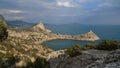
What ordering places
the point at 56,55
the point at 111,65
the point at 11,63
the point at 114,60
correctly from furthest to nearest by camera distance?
the point at 11,63 → the point at 56,55 → the point at 114,60 → the point at 111,65

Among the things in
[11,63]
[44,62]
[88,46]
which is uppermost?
[88,46]

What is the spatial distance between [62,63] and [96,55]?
387cm

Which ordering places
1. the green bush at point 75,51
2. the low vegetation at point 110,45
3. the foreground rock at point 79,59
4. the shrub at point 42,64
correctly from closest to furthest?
the foreground rock at point 79,59 → the low vegetation at point 110,45 → the green bush at point 75,51 → the shrub at point 42,64

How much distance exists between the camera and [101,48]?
21516mm

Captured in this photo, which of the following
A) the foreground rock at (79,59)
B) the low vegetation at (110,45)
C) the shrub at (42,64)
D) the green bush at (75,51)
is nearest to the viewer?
the foreground rock at (79,59)

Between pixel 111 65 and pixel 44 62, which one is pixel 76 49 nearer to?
pixel 44 62

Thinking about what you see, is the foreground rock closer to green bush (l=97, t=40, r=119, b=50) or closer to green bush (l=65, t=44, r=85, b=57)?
green bush (l=65, t=44, r=85, b=57)

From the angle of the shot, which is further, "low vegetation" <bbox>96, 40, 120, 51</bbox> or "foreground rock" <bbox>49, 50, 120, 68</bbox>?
"low vegetation" <bbox>96, 40, 120, 51</bbox>

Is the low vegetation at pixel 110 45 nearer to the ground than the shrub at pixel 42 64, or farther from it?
farther from it

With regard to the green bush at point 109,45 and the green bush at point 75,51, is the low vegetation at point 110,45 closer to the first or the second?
the green bush at point 109,45

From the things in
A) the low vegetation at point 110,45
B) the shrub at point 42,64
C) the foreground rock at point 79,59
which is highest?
the low vegetation at point 110,45

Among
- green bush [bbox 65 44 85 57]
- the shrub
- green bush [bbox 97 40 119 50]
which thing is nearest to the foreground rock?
green bush [bbox 65 44 85 57]

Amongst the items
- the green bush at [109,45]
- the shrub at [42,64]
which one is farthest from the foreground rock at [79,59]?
the shrub at [42,64]

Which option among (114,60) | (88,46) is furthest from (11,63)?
(114,60)
